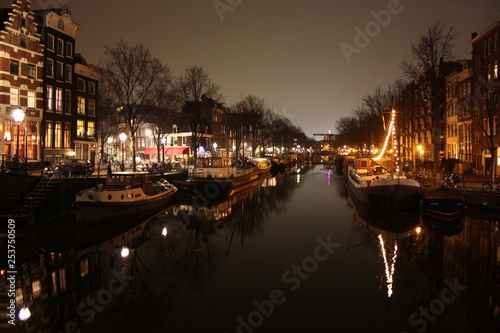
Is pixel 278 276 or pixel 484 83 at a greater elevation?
pixel 484 83

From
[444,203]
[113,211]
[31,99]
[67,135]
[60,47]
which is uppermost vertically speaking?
[60,47]

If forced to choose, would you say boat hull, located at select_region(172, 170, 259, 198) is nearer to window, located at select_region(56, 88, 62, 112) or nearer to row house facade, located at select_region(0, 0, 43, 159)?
row house facade, located at select_region(0, 0, 43, 159)

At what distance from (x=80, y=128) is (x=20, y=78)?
1104 centimetres

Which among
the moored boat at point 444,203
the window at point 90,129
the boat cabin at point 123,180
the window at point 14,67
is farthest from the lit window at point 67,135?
the moored boat at point 444,203

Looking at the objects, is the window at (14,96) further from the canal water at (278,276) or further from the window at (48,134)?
the canal water at (278,276)

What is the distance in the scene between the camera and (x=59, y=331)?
31.2ft

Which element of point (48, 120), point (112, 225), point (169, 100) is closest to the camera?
point (112, 225)

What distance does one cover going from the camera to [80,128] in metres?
46.0

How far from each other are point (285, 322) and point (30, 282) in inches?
347

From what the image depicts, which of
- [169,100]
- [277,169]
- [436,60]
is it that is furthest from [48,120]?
[277,169]

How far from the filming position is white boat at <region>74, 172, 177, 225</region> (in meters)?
21.9

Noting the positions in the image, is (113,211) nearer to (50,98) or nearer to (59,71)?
(50,98)

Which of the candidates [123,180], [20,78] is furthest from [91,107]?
[123,180]

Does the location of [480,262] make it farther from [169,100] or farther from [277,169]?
[277,169]
